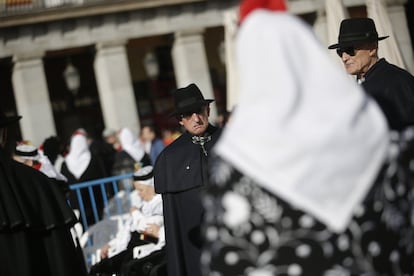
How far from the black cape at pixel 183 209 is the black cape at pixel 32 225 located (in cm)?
74

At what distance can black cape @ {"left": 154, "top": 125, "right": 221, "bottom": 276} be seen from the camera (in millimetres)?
6387

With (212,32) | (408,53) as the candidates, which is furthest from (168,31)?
(408,53)

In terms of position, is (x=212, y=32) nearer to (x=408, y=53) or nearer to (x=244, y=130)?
(x=408, y=53)

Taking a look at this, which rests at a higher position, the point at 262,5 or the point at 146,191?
the point at 262,5

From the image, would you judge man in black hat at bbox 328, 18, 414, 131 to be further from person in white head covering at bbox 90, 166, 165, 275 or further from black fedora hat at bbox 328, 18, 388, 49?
person in white head covering at bbox 90, 166, 165, 275

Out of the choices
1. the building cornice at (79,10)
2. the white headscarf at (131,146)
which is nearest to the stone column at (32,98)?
the building cornice at (79,10)

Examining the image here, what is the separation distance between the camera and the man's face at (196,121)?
21.7 feet

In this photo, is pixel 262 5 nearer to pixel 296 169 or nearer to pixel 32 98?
pixel 296 169

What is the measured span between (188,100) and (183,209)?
3.06ft

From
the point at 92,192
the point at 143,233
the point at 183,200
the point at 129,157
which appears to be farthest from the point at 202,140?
the point at 129,157

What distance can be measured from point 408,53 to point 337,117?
20733 mm

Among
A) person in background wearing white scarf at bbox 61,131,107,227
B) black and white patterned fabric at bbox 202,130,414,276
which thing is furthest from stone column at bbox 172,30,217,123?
black and white patterned fabric at bbox 202,130,414,276

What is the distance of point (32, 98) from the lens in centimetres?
2273

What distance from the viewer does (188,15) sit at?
24672 mm
